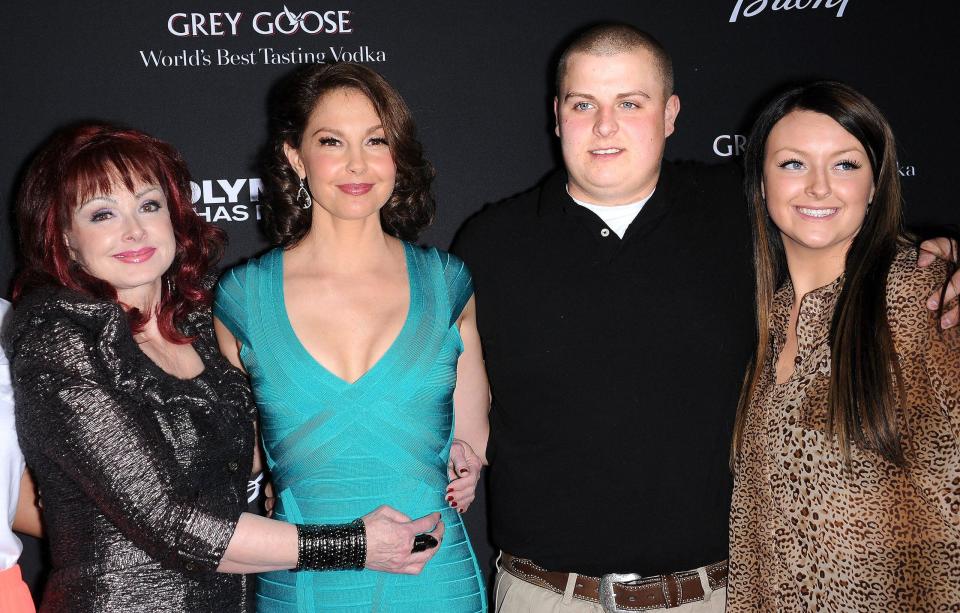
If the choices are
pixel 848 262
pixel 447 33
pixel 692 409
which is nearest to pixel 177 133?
pixel 447 33

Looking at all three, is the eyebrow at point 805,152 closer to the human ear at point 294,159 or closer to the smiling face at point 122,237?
the human ear at point 294,159

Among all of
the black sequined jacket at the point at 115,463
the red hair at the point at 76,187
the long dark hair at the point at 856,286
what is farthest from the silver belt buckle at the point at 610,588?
the red hair at the point at 76,187

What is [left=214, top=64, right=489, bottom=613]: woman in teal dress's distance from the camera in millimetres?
2176

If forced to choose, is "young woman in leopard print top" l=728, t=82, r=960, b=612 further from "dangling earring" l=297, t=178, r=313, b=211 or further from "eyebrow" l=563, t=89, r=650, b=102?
"dangling earring" l=297, t=178, r=313, b=211

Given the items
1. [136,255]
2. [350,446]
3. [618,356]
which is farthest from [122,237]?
[618,356]

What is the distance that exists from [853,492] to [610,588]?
64 cm

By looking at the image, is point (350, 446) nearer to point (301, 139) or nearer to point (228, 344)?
point (228, 344)

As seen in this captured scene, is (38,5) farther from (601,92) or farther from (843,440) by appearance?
(843,440)

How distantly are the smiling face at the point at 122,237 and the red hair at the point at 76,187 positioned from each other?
0.06 feet

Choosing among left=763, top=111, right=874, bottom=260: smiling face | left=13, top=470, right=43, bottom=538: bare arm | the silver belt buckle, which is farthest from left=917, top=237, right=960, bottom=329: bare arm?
left=13, top=470, right=43, bottom=538: bare arm

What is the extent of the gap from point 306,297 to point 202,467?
508mm

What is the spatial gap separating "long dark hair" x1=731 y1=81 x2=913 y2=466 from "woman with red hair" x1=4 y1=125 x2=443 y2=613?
3.27 feet

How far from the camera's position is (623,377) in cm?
221

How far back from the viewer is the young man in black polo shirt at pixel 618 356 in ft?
7.24
